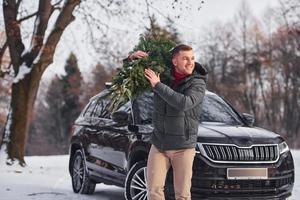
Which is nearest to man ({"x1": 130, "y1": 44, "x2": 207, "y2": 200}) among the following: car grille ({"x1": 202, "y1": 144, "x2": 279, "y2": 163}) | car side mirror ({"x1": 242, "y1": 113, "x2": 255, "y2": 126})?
car grille ({"x1": 202, "y1": 144, "x2": 279, "y2": 163})

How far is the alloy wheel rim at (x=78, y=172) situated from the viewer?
31.6ft

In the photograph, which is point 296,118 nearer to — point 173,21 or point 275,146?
point 173,21

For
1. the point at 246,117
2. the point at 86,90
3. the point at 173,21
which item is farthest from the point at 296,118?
the point at 246,117

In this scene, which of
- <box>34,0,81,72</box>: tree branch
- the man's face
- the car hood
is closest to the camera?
the man's face

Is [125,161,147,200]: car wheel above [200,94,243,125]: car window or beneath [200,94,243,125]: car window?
beneath

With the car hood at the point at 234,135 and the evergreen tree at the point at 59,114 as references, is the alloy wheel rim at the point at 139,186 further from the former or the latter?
the evergreen tree at the point at 59,114

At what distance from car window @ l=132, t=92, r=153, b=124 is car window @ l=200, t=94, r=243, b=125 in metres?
0.75

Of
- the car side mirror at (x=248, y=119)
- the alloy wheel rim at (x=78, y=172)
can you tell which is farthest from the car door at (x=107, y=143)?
the car side mirror at (x=248, y=119)

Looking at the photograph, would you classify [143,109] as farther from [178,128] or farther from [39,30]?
[39,30]

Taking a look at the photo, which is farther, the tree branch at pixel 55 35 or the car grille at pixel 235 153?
the tree branch at pixel 55 35

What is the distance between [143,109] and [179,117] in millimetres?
3006

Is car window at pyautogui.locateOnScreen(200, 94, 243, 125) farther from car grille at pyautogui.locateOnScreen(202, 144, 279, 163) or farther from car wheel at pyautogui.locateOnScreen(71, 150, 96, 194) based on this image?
car wheel at pyautogui.locateOnScreen(71, 150, 96, 194)

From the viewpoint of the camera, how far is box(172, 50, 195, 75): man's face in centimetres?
486

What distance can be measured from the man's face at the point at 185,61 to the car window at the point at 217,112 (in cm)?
280
